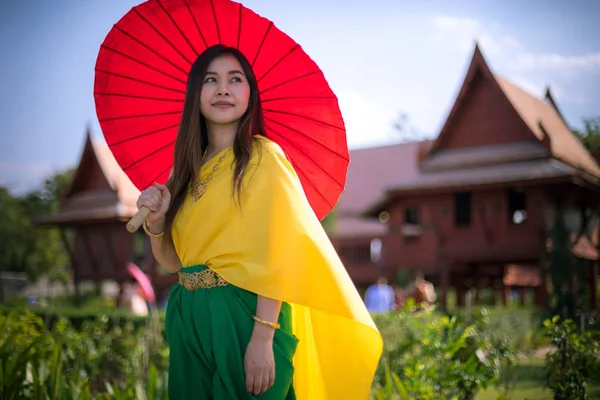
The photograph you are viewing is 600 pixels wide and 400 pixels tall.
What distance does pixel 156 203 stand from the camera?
97.3 inches

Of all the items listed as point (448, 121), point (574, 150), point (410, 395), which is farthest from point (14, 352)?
point (448, 121)

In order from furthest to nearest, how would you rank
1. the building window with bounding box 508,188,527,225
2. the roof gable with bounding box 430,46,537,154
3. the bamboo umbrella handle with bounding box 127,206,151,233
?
the roof gable with bounding box 430,46,537,154, the building window with bounding box 508,188,527,225, the bamboo umbrella handle with bounding box 127,206,151,233

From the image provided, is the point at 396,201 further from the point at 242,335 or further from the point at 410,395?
the point at 242,335

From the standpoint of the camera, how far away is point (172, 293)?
8.19 ft

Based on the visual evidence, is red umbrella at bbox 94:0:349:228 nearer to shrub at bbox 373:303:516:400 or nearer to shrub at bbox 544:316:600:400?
shrub at bbox 373:303:516:400

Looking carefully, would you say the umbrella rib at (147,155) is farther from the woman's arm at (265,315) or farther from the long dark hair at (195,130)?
the woman's arm at (265,315)

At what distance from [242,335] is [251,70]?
1061 mm

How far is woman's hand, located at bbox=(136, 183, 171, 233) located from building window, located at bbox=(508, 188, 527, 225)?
46.2 feet

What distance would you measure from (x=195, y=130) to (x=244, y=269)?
641 mm

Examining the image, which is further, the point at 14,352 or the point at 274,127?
the point at 14,352

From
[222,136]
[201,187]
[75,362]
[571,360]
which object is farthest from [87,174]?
[201,187]

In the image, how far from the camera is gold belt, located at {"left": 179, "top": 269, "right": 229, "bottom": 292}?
7.66 feet

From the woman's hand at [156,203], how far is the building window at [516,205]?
555 inches

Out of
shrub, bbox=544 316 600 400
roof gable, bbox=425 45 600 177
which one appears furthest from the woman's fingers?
roof gable, bbox=425 45 600 177
